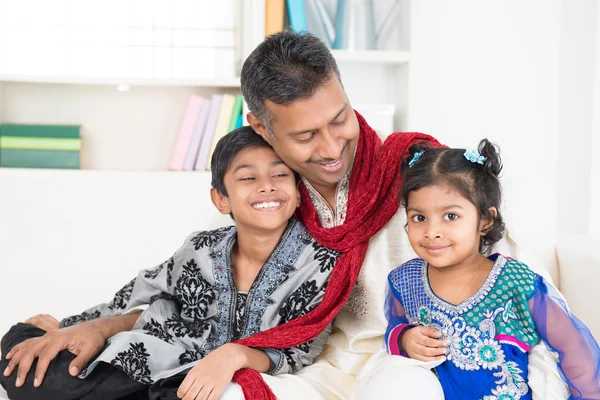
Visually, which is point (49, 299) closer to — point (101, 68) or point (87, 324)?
point (101, 68)

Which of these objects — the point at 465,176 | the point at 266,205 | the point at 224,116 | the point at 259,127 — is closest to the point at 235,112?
the point at 224,116

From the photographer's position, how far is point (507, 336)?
1.47 metres

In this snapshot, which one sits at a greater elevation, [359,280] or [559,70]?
[559,70]

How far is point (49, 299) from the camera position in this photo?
2.85 metres

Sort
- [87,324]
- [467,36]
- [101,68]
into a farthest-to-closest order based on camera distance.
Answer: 1. [101,68]
2. [467,36]
3. [87,324]

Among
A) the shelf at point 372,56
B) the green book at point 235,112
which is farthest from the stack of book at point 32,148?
the shelf at point 372,56

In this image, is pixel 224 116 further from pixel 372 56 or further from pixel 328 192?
pixel 328 192

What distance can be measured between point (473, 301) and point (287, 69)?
63 cm

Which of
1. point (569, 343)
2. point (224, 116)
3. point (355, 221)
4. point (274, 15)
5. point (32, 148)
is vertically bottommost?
point (569, 343)

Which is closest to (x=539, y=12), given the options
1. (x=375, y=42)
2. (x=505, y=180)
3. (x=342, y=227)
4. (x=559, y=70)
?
(x=559, y=70)

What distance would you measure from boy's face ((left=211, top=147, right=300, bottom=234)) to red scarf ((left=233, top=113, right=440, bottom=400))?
0.32 ft

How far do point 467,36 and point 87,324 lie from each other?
1.77m

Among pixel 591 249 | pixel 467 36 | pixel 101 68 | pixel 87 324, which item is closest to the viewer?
pixel 87 324

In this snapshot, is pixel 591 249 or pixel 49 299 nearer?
pixel 591 249
